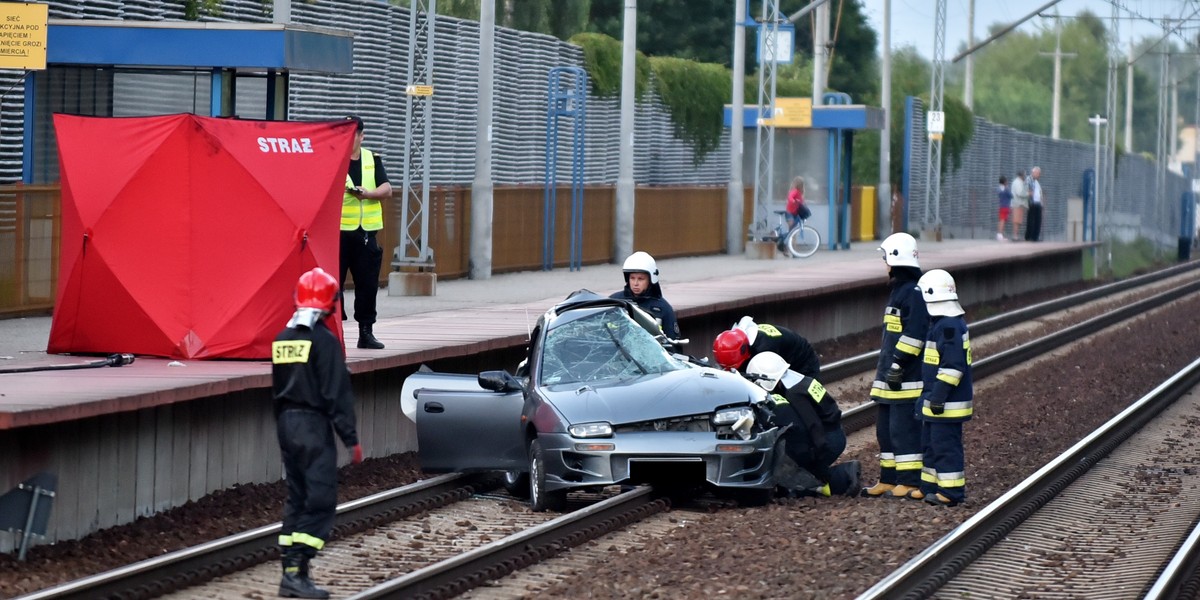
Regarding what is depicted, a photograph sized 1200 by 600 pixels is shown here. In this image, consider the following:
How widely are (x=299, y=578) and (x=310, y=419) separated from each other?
825 millimetres

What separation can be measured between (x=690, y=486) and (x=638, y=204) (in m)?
25.2

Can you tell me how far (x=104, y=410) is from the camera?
10.8m

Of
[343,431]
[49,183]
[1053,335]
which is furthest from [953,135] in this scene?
[343,431]

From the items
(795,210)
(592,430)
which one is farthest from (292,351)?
(795,210)

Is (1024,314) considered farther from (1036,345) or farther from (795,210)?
(795,210)

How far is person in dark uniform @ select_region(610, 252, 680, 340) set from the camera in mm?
15102

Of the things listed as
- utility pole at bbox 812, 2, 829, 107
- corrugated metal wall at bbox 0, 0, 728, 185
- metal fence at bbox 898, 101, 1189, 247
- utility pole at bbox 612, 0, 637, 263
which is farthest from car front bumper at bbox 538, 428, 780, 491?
metal fence at bbox 898, 101, 1189, 247

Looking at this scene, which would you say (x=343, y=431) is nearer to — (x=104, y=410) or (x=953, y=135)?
(x=104, y=410)

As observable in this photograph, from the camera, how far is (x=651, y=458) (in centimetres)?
1216

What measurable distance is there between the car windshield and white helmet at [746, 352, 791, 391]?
53 cm

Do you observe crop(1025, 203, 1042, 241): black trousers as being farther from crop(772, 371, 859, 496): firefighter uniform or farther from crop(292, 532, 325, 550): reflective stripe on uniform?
crop(292, 532, 325, 550): reflective stripe on uniform

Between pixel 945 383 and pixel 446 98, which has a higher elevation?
pixel 446 98

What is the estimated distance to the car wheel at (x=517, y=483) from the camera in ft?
43.6

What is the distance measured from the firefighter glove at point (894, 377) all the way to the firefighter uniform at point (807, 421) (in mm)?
420
